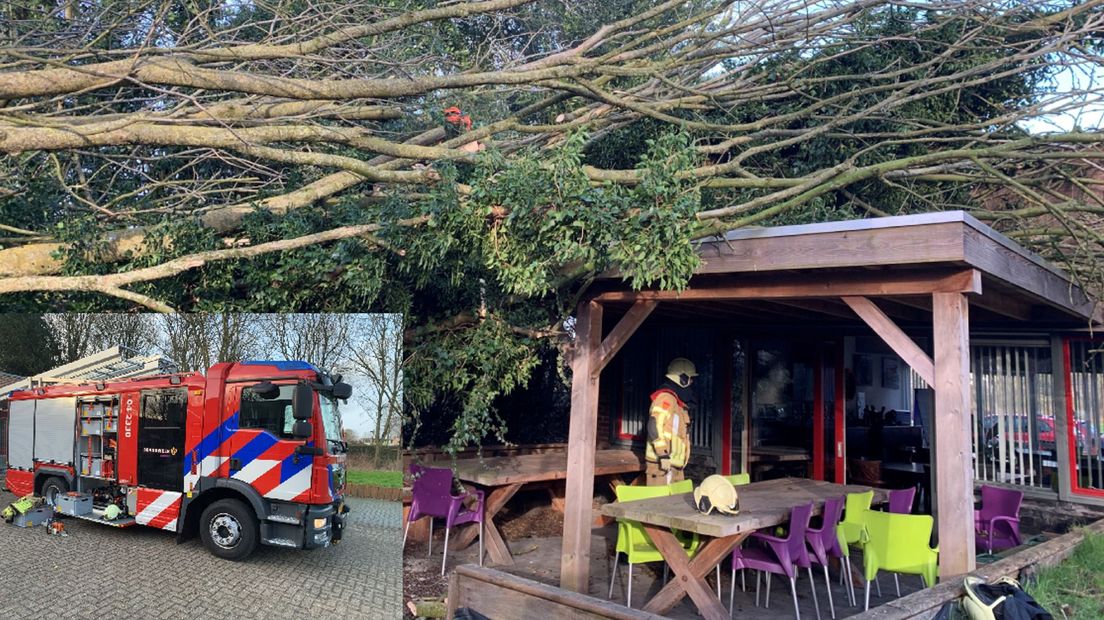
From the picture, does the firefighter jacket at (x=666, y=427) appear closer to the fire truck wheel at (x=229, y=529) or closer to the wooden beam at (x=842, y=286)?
the wooden beam at (x=842, y=286)

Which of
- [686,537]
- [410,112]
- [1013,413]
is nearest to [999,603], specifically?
[686,537]

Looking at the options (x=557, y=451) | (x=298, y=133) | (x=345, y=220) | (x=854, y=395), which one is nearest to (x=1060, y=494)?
(x=854, y=395)

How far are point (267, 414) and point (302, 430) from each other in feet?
0.31

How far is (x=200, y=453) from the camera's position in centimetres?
219

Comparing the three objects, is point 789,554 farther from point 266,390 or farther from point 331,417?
point 266,390

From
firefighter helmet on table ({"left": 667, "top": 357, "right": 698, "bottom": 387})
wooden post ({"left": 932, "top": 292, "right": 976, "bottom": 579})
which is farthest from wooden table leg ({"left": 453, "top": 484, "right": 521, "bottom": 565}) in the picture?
wooden post ({"left": 932, "top": 292, "right": 976, "bottom": 579})

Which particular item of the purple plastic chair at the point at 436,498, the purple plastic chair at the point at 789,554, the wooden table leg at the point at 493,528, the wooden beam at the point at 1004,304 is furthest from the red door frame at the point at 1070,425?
the purple plastic chair at the point at 436,498

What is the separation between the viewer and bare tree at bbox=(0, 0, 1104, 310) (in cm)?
474

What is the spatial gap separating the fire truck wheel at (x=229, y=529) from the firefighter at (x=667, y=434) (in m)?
5.33

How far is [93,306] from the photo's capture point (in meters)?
3.89

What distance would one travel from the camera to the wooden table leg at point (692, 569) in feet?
17.7

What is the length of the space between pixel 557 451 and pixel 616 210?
5.41 meters

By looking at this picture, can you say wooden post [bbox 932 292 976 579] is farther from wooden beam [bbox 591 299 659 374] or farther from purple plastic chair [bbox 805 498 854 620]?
wooden beam [bbox 591 299 659 374]

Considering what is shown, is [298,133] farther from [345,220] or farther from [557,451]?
[557,451]
